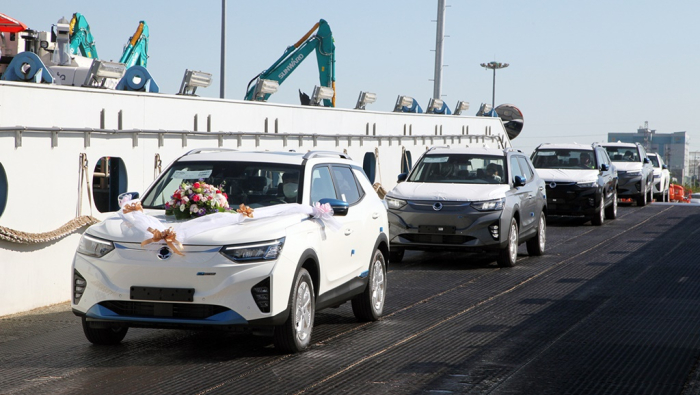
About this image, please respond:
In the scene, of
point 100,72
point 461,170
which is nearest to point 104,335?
point 100,72

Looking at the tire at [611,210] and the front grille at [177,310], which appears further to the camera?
the tire at [611,210]

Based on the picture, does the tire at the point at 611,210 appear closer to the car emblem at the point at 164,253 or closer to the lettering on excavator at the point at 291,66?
the lettering on excavator at the point at 291,66

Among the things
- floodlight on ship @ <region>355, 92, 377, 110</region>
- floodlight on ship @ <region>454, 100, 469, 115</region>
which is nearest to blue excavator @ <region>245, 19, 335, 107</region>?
floodlight on ship @ <region>454, 100, 469, 115</region>

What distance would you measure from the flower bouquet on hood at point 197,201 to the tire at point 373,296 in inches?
81.5

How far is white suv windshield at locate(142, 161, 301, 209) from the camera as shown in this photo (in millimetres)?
8680

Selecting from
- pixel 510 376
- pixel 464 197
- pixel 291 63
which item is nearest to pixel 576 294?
pixel 464 197


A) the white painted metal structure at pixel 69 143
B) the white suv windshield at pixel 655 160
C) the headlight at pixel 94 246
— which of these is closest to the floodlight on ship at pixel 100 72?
the white painted metal structure at pixel 69 143

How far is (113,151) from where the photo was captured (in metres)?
12.8

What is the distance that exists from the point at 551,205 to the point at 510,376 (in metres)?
16.5

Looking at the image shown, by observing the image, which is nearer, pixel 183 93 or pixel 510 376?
pixel 510 376

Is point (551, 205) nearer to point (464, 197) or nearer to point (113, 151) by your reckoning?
point (464, 197)

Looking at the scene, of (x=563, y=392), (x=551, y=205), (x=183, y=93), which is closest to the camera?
(x=563, y=392)

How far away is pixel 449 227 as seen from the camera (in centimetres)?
1476

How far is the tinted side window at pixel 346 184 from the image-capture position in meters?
9.44
